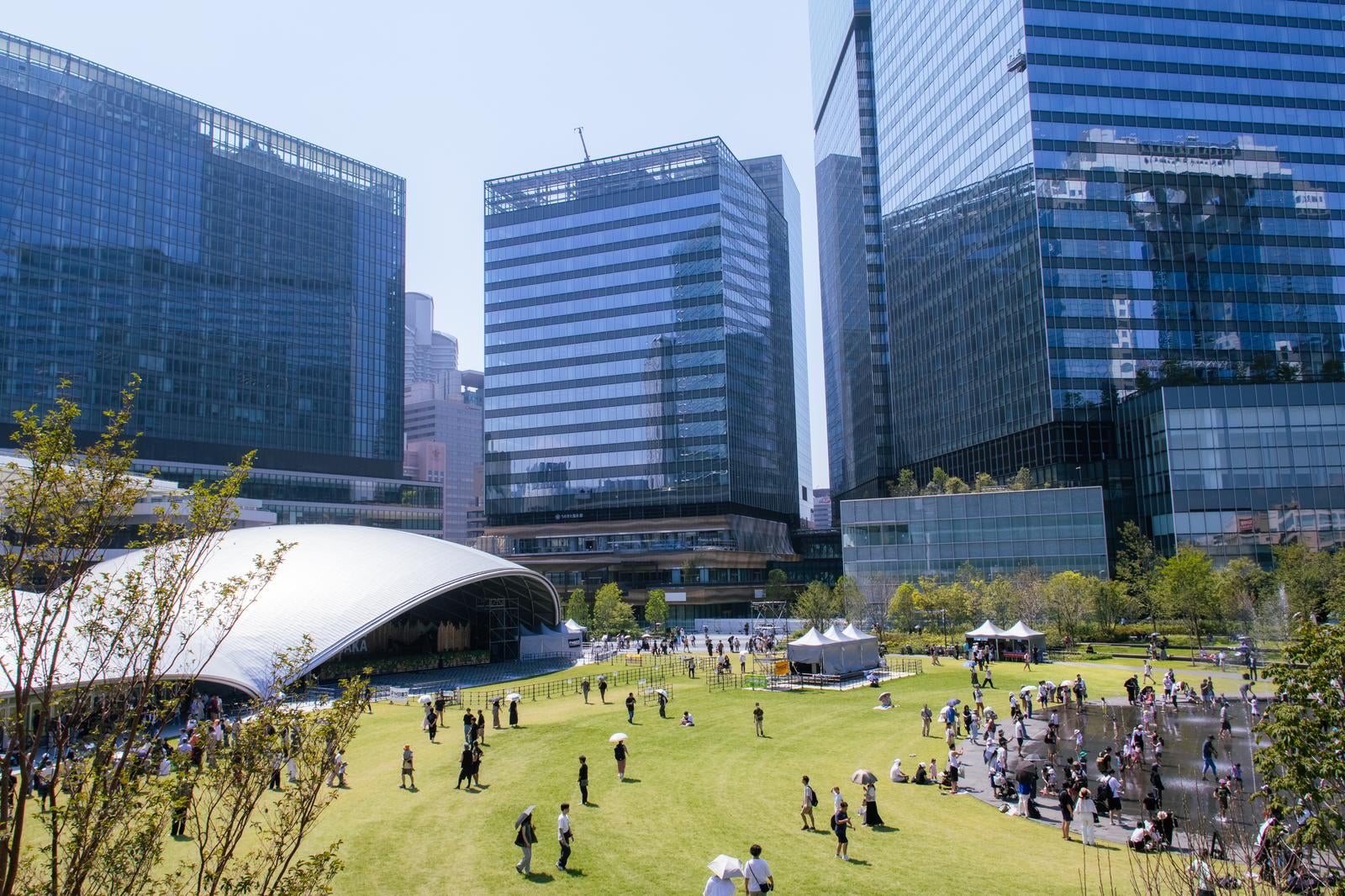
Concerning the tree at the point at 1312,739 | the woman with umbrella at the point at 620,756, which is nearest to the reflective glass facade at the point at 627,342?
the woman with umbrella at the point at 620,756

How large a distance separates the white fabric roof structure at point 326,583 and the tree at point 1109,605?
4212 cm

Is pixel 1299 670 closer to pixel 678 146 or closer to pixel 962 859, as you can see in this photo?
pixel 962 859

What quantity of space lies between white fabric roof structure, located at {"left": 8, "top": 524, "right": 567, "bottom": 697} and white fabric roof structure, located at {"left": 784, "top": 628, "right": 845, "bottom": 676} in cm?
2137

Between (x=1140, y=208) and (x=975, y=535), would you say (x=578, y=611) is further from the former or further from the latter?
(x=1140, y=208)

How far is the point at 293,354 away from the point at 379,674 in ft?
346

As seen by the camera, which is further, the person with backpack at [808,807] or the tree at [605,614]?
the tree at [605,614]

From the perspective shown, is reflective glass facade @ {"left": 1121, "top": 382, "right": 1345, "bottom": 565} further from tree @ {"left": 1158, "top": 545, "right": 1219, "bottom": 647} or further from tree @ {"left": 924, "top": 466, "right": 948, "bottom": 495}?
tree @ {"left": 924, "top": 466, "right": 948, "bottom": 495}

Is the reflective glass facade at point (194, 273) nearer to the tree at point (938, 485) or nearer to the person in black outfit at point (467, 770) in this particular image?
the tree at point (938, 485)

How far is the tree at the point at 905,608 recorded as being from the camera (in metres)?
72.8

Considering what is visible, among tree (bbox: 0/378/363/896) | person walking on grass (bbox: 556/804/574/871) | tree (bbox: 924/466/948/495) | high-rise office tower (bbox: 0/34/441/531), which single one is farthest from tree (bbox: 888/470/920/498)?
high-rise office tower (bbox: 0/34/441/531)

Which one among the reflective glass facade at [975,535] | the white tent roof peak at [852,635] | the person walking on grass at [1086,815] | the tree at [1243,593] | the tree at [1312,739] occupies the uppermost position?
the reflective glass facade at [975,535]

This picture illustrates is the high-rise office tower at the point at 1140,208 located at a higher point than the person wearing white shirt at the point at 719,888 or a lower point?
higher

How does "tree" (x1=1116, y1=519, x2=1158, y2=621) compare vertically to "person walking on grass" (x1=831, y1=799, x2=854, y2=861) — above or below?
above

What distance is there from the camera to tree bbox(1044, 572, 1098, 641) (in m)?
65.7
